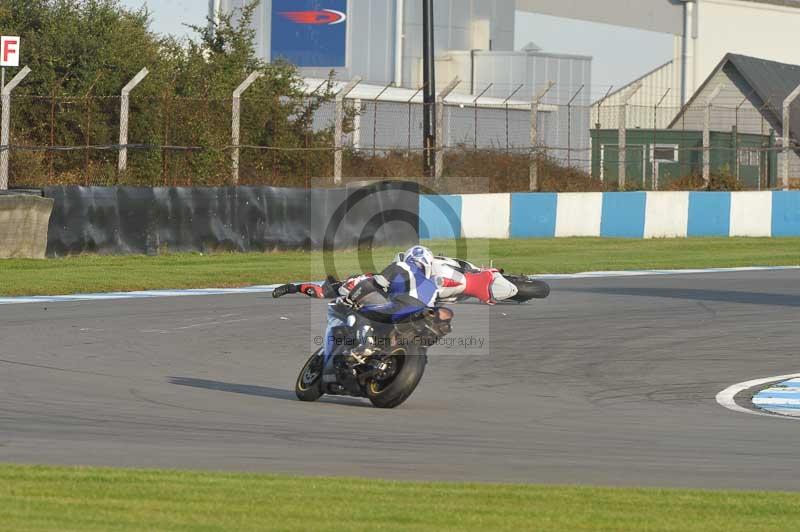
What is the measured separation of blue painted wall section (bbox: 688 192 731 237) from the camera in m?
31.2

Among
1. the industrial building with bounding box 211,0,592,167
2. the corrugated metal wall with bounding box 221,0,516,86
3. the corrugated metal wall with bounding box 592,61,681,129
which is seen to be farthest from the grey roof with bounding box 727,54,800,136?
the corrugated metal wall with bounding box 221,0,516,86

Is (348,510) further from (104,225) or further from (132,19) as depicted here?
(132,19)

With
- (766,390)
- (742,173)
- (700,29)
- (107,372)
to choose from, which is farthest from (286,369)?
(700,29)

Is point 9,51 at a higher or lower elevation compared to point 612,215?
higher

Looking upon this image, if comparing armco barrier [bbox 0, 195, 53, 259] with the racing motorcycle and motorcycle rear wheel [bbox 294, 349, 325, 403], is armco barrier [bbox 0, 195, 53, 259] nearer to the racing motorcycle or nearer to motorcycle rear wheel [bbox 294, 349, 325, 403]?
motorcycle rear wheel [bbox 294, 349, 325, 403]

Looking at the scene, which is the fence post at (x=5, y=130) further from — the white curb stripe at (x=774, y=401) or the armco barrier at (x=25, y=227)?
the white curb stripe at (x=774, y=401)

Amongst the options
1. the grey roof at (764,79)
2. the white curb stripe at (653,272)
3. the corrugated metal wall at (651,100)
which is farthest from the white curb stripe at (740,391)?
the corrugated metal wall at (651,100)

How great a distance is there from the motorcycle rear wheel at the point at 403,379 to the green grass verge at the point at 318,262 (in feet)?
31.5

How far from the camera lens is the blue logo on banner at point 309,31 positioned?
150ft

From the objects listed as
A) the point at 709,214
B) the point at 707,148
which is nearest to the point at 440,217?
the point at 709,214

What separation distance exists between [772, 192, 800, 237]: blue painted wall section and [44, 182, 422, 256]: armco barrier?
347 inches

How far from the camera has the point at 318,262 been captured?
24469 millimetres

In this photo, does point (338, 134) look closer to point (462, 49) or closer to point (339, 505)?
point (339, 505)

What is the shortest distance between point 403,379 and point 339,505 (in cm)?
362
